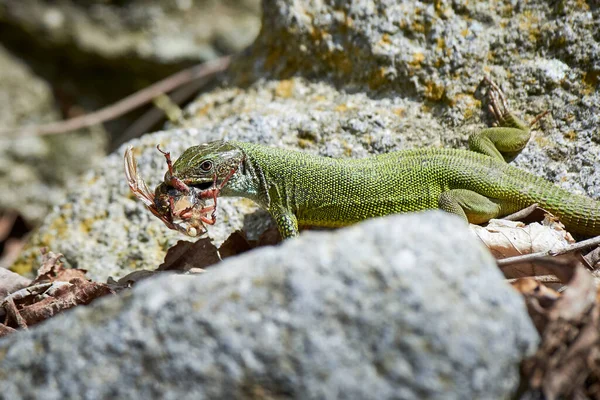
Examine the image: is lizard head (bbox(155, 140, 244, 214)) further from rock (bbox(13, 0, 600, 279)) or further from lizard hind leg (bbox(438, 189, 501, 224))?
lizard hind leg (bbox(438, 189, 501, 224))

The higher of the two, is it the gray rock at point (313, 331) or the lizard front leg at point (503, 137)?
the gray rock at point (313, 331)

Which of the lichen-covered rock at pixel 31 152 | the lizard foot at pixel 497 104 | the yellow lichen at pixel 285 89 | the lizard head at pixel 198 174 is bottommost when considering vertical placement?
the lichen-covered rock at pixel 31 152

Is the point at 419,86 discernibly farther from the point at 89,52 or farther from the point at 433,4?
the point at 89,52

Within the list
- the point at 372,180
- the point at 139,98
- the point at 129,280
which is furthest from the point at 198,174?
the point at 139,98

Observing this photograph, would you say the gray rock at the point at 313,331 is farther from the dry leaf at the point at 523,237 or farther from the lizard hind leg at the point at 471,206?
the lizard hind leg at the point at 471,206

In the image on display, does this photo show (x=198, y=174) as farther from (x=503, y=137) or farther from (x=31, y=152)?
(x=31, y=152)

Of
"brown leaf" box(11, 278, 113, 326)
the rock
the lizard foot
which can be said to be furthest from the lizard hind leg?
"brown leaf" box(11, 278, 113, 326)

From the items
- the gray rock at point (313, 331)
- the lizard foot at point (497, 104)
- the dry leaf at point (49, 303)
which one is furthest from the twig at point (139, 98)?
the gray rock at point (313, 331)
